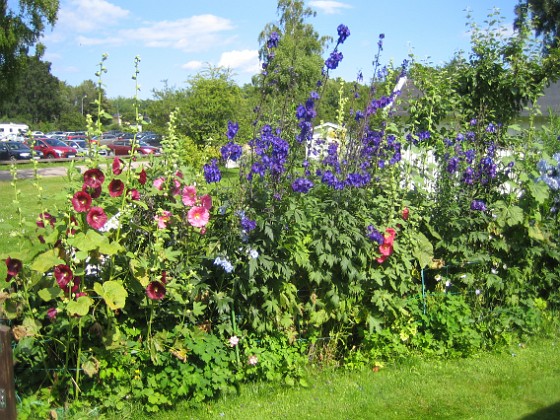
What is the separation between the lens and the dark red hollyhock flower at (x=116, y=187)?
10.4 ft

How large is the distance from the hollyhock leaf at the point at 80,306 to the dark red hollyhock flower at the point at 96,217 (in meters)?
0.40

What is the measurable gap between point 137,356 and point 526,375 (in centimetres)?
302

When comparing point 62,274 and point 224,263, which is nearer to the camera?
point 62,274

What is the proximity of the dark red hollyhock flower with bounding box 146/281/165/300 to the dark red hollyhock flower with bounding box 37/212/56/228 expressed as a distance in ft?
2.62

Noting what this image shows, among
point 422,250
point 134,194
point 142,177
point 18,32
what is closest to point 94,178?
point 134,194

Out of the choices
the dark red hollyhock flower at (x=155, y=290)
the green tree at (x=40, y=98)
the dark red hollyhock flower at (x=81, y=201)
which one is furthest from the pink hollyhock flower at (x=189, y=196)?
the green tree at (x=40, y=98)

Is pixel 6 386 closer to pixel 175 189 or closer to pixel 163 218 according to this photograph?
pixel 163 218

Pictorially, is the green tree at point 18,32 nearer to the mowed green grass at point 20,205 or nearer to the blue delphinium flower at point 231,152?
the mowed green grass at point 20,205

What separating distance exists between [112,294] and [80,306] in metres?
0.18

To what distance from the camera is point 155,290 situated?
3.19 meters

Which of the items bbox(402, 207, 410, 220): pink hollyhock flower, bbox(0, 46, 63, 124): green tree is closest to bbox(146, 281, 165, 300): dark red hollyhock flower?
bbox(402, 207, 410, 220): pink hollyhock flower

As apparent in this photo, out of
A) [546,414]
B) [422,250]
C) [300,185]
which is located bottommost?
[546,414]

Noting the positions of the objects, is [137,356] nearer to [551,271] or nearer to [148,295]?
[148,295]

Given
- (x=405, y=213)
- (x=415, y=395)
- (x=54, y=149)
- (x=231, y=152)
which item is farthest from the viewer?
(x=54, y=149)
